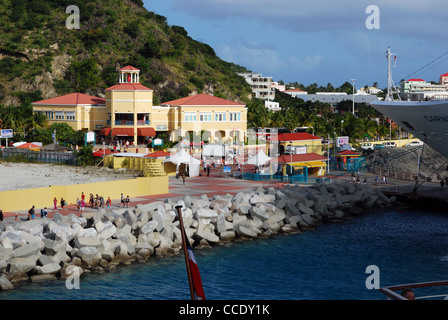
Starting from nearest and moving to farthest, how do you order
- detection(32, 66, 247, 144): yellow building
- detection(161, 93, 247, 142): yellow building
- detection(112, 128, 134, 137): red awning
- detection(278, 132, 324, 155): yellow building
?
detection(278, 132, 324, 155): yellow building → detection(112, 128, 134, 137): red awning → detection(32, 66, 247, 144): yellow building → detection(161, 93, 247, 142): yellow building

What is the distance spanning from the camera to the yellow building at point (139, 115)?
7712 cm

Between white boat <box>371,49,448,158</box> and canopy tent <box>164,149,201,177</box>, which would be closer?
white boat <box>371,49,448,158</box>

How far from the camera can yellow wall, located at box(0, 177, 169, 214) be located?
38969 millimetres

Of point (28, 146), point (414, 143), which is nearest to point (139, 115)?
point (28, 146)

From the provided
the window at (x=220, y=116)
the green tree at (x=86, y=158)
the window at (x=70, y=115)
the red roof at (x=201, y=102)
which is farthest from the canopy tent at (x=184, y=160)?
the window at (x=70, y=115)

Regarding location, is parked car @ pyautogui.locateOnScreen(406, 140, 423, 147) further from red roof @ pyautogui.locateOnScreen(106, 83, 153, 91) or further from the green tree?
the green tree

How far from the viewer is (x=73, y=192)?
42.2 metres

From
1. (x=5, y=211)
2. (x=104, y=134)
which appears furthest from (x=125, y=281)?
(x=104, y=134)

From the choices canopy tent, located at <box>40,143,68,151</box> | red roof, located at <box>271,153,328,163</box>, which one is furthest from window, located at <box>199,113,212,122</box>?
red roof, located at <box>271,153,328,163</box>

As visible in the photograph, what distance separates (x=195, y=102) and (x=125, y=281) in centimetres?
5358

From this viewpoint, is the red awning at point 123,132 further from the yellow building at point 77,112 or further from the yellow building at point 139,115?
the yellow building at point 77,112

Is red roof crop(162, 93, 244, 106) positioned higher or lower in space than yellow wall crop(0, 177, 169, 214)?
higher

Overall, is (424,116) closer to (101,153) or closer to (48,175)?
(48,175)

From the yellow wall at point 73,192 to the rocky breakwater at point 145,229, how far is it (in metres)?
4.20
